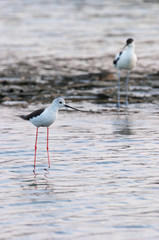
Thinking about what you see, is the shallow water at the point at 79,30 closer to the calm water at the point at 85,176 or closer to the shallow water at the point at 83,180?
the calm water at the point at 85,176

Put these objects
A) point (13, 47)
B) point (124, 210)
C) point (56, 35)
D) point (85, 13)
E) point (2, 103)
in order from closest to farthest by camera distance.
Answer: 1. point (124, 210)
2. point (2, 103)
3. point (13, 47)
4. point (56, 35)
5. point (85, 13)

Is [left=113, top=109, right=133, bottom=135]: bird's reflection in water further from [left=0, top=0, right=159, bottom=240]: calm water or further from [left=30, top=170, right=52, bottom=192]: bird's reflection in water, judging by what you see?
[left=30, top=170, right=52, bottom=192]: bird's reflection in water

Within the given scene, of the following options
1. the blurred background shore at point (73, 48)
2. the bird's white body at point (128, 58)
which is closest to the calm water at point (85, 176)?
the blurred background shore at point (73, 48)

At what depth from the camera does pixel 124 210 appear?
8414 millimetres

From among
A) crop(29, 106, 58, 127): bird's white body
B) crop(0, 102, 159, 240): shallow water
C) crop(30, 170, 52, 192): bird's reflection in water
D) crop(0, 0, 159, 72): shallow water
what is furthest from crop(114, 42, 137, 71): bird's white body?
crop(30, 170, 52, 192): bird's reflection in water

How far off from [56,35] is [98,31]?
10.1 ft

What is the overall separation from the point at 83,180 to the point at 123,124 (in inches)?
199

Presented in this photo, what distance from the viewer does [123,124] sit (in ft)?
48.7

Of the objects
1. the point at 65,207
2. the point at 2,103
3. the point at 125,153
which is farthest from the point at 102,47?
the point at 65,207

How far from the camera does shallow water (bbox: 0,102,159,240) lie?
7840 millimetres

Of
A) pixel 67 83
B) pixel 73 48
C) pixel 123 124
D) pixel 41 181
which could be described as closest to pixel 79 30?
pixel 73 48

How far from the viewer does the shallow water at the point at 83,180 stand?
784 centimetres

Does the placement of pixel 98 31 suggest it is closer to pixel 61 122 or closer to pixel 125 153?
pixel 61 122

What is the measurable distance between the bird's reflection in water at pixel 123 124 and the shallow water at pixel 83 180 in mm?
22
